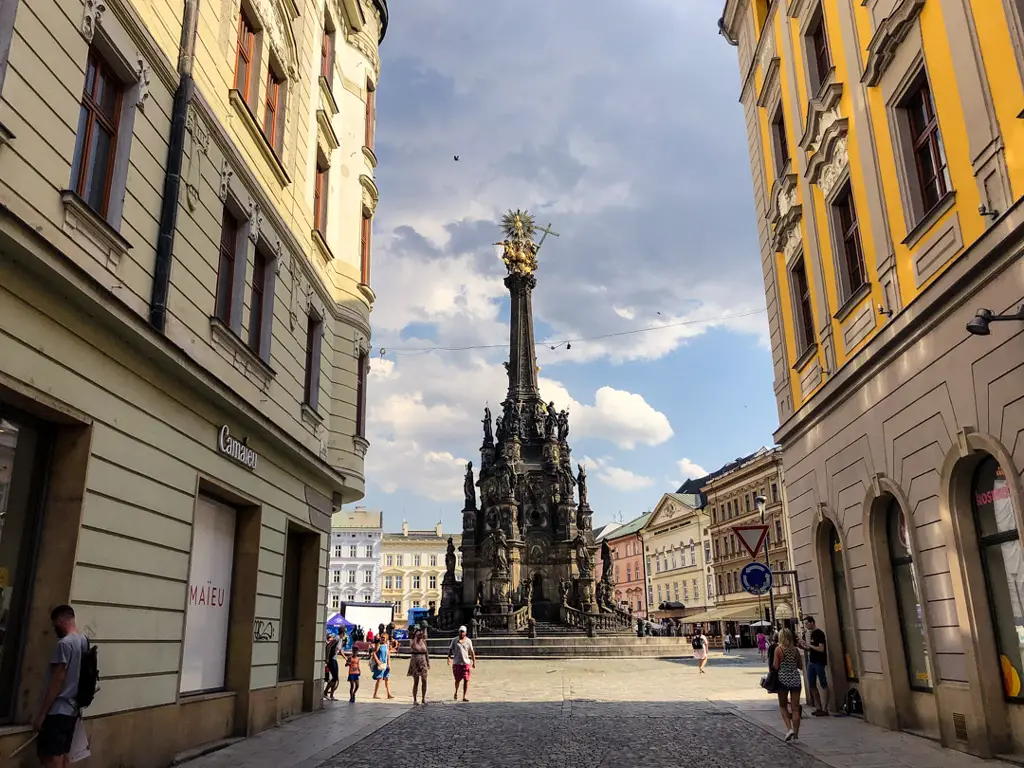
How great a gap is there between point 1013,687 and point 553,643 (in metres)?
30.9

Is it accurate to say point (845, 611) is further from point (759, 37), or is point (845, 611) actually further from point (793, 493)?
point (759, 37)

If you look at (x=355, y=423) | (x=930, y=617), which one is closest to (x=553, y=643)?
(x=355, y=423)

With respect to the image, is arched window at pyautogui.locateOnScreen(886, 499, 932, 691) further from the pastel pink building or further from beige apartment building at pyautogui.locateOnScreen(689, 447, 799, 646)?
the pastel pink building

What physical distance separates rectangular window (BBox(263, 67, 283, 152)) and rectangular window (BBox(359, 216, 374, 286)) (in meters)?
4.84

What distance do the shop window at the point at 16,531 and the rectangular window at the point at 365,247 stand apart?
40.0ft

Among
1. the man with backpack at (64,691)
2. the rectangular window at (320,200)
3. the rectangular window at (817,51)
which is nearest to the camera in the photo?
the man with backpack at (64,691)

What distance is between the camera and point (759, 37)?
19.1 m

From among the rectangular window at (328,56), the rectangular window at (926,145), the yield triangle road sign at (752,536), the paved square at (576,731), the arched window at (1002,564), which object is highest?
the rectangular window at (328,56)

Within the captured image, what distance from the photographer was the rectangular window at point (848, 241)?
45.1 feet

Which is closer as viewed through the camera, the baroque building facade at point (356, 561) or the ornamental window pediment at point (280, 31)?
the ornamental window pediment at point (280, 31)

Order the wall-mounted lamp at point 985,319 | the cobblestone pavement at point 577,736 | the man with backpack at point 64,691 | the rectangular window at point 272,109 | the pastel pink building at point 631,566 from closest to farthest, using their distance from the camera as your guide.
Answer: the man with backpack at point 64,691 → the wall-mounted lamp at point 985,319 → the cobblestone pavement at point 577,736 → the rectangular window at point 272,109 → the pastel pink building at point 631,566

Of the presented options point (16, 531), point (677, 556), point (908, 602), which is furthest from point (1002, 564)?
point (677, 556)

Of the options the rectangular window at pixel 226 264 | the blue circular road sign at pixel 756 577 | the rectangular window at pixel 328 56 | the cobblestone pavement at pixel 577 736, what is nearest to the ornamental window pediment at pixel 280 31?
the rectangular window at pixel 328 56

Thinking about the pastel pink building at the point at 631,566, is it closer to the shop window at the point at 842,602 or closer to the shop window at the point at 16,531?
the shop window at the point at 842,602
